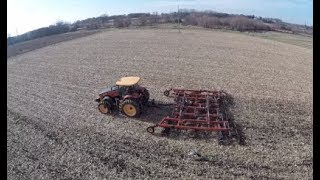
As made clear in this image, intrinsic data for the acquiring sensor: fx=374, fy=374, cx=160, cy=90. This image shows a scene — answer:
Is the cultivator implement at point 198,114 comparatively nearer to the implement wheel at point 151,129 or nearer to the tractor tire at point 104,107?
the implement wheel at point 151,129

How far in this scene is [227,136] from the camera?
1280 cm

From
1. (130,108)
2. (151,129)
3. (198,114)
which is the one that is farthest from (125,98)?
(198,114)

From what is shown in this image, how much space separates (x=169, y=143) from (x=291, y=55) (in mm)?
23647

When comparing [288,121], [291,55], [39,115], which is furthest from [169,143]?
[291,55]

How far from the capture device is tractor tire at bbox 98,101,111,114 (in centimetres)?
1529

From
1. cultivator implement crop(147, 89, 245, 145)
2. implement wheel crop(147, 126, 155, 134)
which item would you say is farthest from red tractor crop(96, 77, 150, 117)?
implement wheel crop(147, 126, 155, 134)

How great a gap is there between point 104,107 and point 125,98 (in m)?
1.12

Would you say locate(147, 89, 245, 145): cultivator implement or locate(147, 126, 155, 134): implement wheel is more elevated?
locate(147, 89, 245, 145): cultivator implement

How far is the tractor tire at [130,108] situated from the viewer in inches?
575

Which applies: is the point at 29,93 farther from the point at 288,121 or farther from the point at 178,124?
the point at 288,121

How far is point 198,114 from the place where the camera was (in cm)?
1451

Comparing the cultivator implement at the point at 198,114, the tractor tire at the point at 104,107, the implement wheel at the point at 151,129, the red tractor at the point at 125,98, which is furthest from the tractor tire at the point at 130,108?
the implement wheel at the point at 151,129

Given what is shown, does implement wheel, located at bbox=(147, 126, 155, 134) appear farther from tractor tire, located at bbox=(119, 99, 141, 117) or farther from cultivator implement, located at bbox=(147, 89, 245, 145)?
tractor tire, located at bbox=(119, 99, 141, 117)

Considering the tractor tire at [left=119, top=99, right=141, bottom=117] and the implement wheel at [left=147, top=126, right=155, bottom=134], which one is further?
the tractor tire at [left=119, top=99, right=141, bottom=117]
